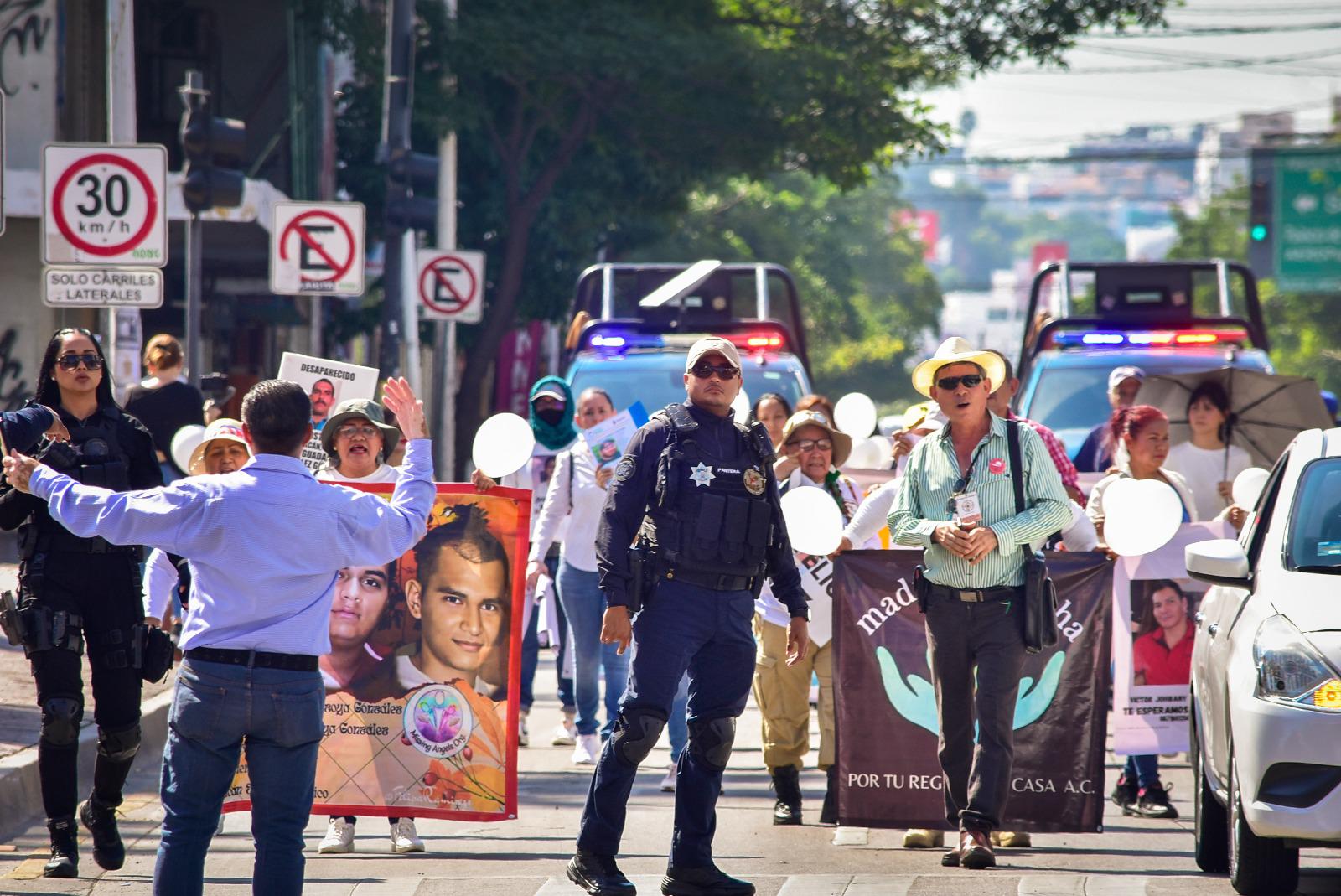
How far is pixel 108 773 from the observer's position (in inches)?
276

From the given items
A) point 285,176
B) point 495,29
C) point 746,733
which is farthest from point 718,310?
point 285,176

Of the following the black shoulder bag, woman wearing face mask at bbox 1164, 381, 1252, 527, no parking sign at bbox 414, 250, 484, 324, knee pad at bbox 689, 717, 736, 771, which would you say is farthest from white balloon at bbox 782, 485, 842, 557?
no parking sign at bbox 414, 250, 484, 324

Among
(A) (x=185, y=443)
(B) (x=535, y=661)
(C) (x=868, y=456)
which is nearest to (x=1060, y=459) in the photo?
(B) (x=535, y=661)

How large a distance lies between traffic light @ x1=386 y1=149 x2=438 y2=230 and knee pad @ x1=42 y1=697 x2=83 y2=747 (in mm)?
11326

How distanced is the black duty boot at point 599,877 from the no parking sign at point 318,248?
8.96 m

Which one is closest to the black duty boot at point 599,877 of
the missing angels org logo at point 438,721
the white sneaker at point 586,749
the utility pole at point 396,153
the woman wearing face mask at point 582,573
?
the missing angels org logo at point 438,721

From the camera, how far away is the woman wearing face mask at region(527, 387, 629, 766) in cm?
981

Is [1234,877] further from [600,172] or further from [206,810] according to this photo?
[600,172]

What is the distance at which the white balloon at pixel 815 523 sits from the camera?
782 centimetres

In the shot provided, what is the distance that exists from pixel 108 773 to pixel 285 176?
19.1 metres

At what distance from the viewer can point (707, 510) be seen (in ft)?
21.4

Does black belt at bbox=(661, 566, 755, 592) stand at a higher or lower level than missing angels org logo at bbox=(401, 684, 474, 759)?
higher

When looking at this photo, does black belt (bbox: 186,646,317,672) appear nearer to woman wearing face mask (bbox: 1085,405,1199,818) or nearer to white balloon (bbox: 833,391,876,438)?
woman wearing face mask (bbox: 1085,405,1199,818)

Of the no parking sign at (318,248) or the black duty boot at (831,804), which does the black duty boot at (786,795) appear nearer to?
the black duty boot at (831,804)
